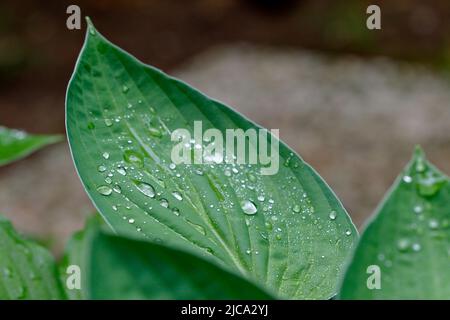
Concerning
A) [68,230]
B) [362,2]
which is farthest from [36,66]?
[362,2]

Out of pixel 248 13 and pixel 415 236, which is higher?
pixel 248 13

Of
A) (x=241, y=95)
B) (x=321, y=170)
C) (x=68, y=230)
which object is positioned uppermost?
(x=241, y=95)

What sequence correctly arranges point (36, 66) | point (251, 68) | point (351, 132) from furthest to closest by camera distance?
point (36, 66) < point (251, 68) < point (351, 132)

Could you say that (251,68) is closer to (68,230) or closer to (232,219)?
(68,230)

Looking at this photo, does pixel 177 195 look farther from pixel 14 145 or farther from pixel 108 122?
pixel 14 145

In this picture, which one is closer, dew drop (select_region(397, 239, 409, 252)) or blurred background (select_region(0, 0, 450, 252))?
dew drop (select_region(397, 239, 409, 252))

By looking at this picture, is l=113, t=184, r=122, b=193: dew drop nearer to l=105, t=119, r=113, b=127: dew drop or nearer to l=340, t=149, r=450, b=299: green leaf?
l=105, t=119, r=113, b=127: dew drop

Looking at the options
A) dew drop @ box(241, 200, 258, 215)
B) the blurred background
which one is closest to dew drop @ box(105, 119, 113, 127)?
dew drop @ box(241, 200, 258, 215)

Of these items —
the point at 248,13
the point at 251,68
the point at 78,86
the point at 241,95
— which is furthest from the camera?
the point at 248,13
